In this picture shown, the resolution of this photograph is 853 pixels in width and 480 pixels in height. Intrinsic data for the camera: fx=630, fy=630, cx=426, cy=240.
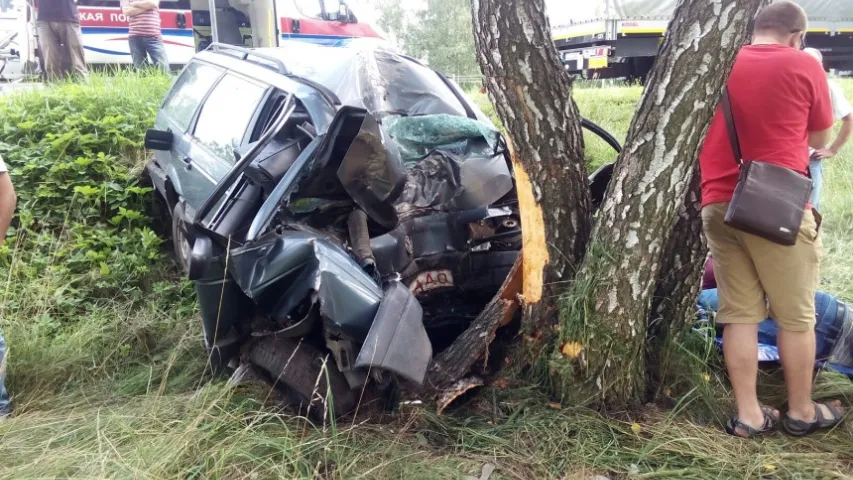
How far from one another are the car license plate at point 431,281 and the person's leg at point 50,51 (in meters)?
5.87

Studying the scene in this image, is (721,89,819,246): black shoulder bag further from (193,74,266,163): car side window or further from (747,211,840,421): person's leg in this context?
(193,74,266,163): car side window

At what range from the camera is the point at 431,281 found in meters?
3.37

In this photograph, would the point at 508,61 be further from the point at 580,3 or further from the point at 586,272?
the point at 580,3

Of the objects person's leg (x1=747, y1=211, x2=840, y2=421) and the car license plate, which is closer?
person's leg (x1=747, y1=211, x2=840, y2=421)

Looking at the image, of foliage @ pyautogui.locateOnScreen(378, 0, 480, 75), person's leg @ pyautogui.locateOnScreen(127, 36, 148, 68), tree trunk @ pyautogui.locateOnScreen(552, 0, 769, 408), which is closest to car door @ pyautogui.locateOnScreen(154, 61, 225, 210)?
tree trunk @ pyautogui.locateOnScreen(552, 0, 769, 408)

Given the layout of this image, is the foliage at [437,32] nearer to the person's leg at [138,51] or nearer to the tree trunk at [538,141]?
the person's leg at [138,51]

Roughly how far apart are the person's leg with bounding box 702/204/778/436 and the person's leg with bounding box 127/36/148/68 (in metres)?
7.05

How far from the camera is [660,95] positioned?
2422 mm

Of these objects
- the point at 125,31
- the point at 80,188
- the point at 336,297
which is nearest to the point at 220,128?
the point at 80,188

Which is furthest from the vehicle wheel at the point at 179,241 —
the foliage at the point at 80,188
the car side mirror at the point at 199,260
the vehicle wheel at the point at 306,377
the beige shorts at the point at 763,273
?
the beige shorts at the point at 763,273

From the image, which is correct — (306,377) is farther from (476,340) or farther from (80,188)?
(80,188)

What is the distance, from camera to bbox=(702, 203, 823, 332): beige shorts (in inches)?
98.9

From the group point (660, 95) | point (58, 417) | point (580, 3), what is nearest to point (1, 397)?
point (58, 417)

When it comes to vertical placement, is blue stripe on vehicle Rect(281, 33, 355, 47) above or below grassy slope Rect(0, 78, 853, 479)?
above
